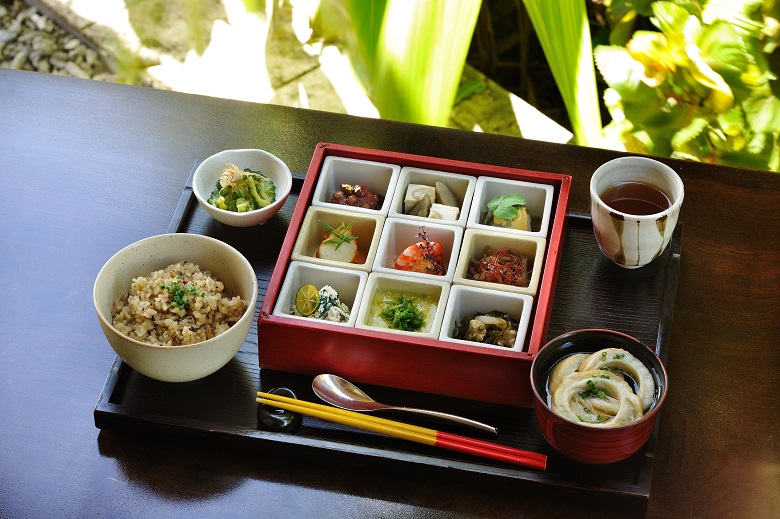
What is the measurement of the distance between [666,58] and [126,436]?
5.19 ft

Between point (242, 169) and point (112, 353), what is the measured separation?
458 mm

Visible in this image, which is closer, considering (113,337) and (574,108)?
(113,337)

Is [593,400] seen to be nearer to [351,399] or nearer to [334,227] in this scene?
[351,399]

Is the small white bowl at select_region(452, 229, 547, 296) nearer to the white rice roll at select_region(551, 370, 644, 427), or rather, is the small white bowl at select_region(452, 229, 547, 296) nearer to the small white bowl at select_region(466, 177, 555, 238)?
the small white bowl at select_region(466, 177, 555, 238)

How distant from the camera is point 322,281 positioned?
1603mm

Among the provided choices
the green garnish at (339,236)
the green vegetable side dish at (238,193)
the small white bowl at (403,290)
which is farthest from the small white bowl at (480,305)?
the green vegetable side dish at (238,193)

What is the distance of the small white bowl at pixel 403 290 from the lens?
4.96ft

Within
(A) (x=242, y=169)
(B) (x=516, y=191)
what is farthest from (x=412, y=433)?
(A) (x=242, y=169)

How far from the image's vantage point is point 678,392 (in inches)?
60.4

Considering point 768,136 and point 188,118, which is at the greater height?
point 188,118

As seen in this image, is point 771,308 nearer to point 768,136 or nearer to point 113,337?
point 768,136

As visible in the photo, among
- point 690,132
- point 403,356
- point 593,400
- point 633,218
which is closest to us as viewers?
point 593,400

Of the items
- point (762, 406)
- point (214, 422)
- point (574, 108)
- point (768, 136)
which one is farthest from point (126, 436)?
point (768, 136)

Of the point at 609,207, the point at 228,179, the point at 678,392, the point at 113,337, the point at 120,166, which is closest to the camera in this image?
the point at 113,337
